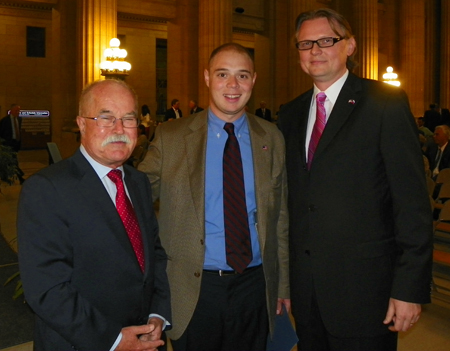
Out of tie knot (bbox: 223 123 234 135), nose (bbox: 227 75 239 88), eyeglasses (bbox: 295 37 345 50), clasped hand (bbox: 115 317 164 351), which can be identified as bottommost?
clasped hand (bbox: 115 317 164 351)

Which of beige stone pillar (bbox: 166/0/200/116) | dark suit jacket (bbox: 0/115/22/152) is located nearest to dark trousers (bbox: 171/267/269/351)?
dark suit jacket (bbox: 0/115/22/152)

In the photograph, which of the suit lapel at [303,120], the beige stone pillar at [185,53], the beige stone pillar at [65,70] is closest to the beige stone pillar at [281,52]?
the beige stone pillar at [185,53]

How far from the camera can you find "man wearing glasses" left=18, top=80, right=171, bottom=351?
187cm

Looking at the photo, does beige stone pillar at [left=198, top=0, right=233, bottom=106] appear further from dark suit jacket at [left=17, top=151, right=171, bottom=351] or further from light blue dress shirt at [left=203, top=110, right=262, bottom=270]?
dark suit jacket at [left=17, top=151, right=171, bottom=351]

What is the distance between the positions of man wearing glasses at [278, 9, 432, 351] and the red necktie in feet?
2.93

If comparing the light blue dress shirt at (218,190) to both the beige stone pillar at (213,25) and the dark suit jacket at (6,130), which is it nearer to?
the dark suit jacket at (6,130)

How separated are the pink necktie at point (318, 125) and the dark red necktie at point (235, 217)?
1.31 ft

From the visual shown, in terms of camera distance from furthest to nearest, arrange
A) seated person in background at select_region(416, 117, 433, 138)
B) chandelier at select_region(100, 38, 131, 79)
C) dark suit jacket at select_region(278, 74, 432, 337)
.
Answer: chandelier at select_region(100, 38, 131, 79)
seated person in background at select_region(416, 117, 433, 138)
dark suit jacket at select_region(278, 74, 432, 337)

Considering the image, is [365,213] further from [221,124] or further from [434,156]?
[434,156]

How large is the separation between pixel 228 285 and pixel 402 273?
893 millimetres

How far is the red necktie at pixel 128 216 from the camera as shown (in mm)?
2145

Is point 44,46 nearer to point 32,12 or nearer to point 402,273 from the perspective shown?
point 32,12

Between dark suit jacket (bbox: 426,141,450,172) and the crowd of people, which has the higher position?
dark suit jacket (bbox: 426,141,450,172)

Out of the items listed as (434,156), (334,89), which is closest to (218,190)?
(334,89)
